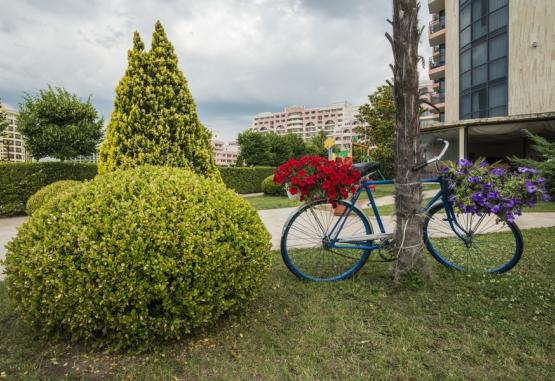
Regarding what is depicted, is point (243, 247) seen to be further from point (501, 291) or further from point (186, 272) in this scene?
point (501, 291)

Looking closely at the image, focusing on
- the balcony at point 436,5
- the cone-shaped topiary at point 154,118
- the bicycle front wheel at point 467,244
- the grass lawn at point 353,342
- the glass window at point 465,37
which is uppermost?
the balcony at point 436,5

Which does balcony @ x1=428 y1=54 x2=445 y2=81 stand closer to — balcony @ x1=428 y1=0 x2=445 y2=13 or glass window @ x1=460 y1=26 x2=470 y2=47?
balcony @ x1=428 y1=0 x2=445 y2=13

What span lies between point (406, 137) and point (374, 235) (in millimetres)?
1056

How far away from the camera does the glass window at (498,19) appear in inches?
680

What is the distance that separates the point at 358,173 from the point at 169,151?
2.81 m

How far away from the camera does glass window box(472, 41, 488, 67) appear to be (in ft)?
60.5

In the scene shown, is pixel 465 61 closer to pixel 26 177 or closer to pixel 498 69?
pixel 498 69

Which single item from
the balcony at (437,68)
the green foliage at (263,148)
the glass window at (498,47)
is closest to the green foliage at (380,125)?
the glass window at (498,47)

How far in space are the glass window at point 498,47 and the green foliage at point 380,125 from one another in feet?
20.5

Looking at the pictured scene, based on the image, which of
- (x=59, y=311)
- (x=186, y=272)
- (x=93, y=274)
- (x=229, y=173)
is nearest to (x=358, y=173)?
(x=186, y=272)

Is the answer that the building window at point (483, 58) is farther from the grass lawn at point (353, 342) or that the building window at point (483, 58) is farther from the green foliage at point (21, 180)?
the green foliage at point (21, 180)

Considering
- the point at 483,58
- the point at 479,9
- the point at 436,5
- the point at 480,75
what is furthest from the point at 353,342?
the point at 436,5

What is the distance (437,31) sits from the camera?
101 feet

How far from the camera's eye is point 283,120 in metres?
142
